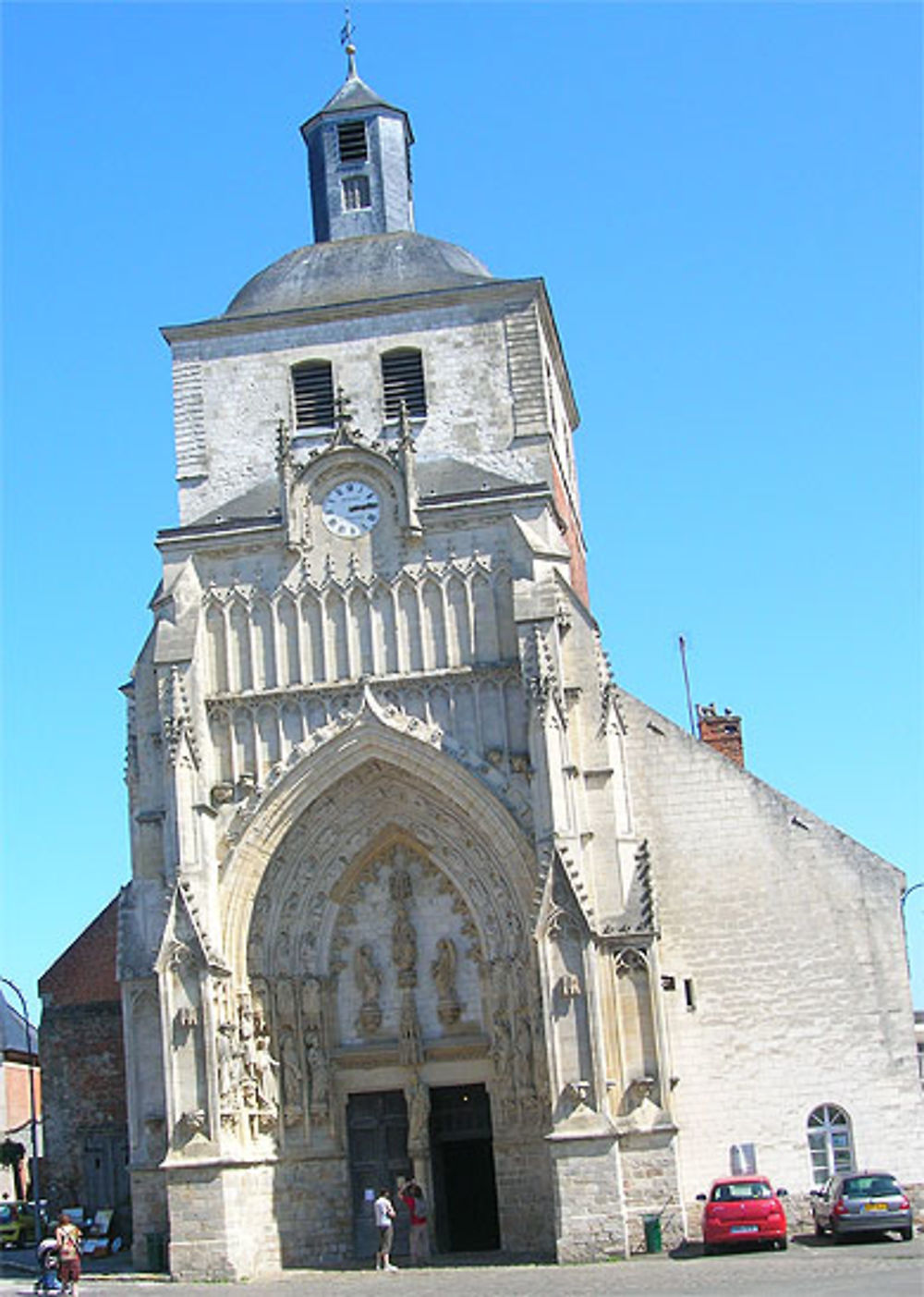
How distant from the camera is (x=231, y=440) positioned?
2923 centimetres

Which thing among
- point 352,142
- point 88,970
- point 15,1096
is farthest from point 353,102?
point 15,1096

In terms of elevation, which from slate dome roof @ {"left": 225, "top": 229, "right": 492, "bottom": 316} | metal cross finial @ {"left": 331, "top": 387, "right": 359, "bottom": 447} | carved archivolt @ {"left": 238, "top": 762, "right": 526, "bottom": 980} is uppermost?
slate dome roof @ {"left": 225, "top": 229, "right": 492, "bottom": 316}

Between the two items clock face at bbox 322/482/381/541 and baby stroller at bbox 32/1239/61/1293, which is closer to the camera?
baby stroller at bbox 32/1239/61/1293

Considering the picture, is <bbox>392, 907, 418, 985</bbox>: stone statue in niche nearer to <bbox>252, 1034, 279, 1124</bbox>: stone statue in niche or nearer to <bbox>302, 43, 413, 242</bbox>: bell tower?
<bbox>252, 1034, 279, 1124</bbox>: stone statue in niche

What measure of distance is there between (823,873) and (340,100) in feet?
49.4

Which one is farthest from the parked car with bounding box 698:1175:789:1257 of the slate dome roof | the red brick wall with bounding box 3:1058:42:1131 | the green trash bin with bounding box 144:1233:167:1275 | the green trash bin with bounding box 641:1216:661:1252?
the red brick wall with bounding box 3:1058:42:1131

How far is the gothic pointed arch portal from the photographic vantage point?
26234 millimetres

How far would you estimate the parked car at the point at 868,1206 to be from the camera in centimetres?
2348

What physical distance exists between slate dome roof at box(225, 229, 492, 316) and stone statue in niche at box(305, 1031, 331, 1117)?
444 inches

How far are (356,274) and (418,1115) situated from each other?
43.0 feet

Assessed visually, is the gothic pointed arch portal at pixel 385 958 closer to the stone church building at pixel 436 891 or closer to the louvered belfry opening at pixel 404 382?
the stone church building at pixel 436 891

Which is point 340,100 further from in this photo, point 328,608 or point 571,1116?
point 571,1116

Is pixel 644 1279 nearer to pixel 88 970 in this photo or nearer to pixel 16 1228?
pixel 88 970

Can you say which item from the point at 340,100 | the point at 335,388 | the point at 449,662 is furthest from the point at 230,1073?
the point at 340,100
